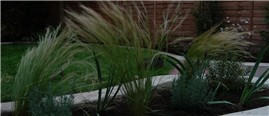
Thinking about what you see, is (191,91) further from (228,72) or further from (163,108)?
(228,72)

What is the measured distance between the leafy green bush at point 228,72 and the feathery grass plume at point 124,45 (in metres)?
0.84

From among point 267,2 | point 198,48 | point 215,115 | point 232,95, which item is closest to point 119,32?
point 198,48

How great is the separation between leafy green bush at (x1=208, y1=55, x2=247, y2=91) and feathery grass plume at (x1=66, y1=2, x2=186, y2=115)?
2.75 feet

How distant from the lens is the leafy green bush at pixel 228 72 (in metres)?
3.12

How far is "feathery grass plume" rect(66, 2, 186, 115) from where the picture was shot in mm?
2287

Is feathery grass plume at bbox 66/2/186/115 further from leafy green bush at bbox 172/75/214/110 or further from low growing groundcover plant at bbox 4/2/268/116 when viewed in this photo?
leafy green bush at bbox 172/75/214/110

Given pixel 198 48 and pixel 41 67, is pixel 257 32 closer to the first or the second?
pixel 198 48

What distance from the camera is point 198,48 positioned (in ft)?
8.86

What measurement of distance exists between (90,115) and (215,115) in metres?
0.79

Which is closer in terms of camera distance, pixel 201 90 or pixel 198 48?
pixel 201 90

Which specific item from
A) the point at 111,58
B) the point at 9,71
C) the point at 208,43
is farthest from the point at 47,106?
the point at 9,71

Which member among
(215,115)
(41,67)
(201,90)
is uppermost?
(41,67)

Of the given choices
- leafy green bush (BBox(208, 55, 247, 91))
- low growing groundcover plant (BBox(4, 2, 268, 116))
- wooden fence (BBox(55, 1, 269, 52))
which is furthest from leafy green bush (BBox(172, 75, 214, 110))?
wooden fence (BBox(55, 1, 269, 52))

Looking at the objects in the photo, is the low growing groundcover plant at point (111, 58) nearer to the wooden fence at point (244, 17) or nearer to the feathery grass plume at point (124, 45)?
the feathery grass plume at point (124, 45)
